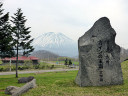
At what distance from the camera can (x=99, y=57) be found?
32.0 feet

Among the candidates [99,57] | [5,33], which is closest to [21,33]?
[5,33]

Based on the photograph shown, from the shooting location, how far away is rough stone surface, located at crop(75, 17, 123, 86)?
31.5ft

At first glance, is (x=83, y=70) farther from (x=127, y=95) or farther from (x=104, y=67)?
(x=127, y=95)

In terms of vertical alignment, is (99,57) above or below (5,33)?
below

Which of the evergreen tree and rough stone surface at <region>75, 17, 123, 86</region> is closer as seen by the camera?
rough stone surface at <region>75, 17, 123, 86</region>

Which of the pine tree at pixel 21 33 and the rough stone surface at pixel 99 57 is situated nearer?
the rough stone surface at pixel 99 57

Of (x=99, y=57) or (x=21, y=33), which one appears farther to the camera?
(x=21, y=33)

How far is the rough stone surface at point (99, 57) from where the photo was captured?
961 centimetres

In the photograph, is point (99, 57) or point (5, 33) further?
point (5, 33)

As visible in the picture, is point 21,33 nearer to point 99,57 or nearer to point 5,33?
point 5,33

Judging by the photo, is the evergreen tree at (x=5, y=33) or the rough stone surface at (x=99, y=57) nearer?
the rough stone surface at (x=99, y=57)

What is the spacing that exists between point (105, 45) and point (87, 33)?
57.2 inches

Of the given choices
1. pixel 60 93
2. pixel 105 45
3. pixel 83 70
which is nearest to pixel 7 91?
pixel 60 93

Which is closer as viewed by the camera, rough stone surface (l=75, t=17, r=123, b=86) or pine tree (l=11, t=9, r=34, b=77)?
rough stone surface (l=75, t=17, r=123, b=86)
